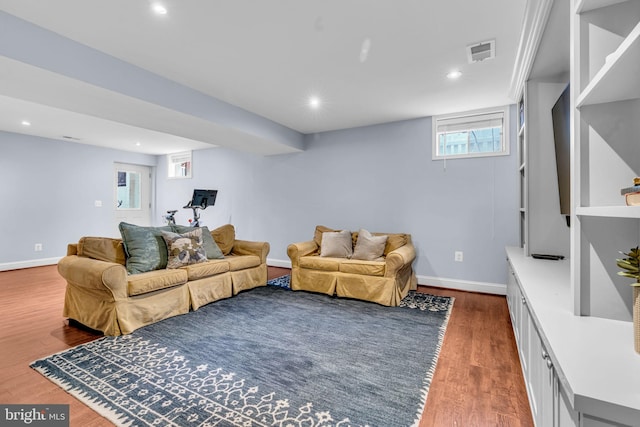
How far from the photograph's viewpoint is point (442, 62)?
2.74m

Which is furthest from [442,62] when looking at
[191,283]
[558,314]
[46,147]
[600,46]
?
[46,147]

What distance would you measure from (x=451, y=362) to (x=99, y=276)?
113 inches

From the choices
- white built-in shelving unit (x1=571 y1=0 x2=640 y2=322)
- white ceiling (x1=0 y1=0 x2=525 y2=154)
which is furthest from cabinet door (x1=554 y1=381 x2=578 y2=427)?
white ceiling (x1=0 y1=0 x2=525 y2=154)

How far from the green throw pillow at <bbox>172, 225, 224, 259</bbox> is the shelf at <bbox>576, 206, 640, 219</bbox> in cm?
353

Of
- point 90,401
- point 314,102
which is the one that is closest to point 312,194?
point 314,102

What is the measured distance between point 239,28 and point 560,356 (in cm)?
261

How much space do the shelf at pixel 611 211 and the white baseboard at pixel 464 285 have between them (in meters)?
3.12

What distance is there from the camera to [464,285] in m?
4.05

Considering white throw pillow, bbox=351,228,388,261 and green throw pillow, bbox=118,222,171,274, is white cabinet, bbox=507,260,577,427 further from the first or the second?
green throw pillow, bbox=118,222,171,274

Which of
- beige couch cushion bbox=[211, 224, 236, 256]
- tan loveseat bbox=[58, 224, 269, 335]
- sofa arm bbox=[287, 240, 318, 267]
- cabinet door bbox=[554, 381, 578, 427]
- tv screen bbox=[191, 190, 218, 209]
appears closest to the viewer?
cabinet door bbox=[554, 381, 578, 427]

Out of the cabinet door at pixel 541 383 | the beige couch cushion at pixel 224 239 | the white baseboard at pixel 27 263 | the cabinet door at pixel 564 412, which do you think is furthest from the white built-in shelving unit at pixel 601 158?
the white baseboard at pixel 27 263

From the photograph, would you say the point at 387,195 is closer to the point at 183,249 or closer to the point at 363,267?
the point at 363,267

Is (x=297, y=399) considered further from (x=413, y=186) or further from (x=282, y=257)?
(x=282, y=257)

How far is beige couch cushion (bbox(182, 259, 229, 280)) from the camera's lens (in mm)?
3270
